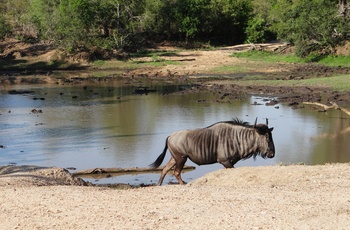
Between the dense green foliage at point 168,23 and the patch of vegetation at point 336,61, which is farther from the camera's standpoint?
the dense green foliage at point 168,23

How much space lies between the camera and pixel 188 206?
28.6ft

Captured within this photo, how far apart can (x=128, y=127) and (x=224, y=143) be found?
35.0ft

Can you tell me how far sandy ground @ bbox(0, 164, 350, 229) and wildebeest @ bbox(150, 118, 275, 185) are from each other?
229cm

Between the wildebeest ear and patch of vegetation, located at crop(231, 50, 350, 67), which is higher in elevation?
the wildebeest ear

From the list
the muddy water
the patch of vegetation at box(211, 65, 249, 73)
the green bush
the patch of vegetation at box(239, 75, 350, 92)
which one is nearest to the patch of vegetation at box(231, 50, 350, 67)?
the patch of vegetation at box(211, 65, 249, 73)

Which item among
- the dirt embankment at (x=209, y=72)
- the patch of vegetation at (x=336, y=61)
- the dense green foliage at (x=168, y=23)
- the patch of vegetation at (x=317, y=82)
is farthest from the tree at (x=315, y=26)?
the patch of vegetation at (x=317, y=82)

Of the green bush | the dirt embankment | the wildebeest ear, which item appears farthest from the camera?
the green bush

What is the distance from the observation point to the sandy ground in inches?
314

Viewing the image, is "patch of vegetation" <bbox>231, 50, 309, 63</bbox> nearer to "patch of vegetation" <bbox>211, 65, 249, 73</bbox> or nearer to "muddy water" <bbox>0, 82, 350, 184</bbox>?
"patch of vegetation" <bbox>211, 65, 249, 73</bbox>

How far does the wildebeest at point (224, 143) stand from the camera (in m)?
13.4

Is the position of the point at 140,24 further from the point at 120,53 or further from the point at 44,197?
the point at 44,197

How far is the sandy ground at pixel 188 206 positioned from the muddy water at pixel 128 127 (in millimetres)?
5845

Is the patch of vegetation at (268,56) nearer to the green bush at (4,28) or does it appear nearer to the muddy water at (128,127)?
the muddy water at (128,127)

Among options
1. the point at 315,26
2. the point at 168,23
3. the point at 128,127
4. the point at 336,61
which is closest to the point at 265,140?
the point at 128,127
